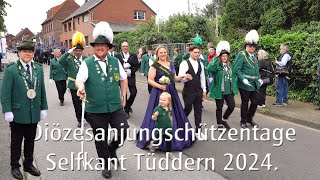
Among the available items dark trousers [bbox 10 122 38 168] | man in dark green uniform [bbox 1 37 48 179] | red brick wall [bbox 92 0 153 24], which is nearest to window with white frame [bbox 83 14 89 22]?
red brick wall [bbox 92 0 153 24]

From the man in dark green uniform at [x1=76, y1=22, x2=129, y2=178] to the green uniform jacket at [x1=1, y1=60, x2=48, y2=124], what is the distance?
2.29ft

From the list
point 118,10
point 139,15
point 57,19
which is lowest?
→ point 139,15

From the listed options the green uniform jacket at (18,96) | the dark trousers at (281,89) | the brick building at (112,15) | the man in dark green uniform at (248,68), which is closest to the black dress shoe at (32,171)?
the green uniform jacket at (18,96)

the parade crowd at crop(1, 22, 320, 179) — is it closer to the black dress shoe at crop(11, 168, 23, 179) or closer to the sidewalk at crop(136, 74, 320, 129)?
the black dress shoe at crop(11, 168, 23, 179)

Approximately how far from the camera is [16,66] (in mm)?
4973

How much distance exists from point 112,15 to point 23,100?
146 ft

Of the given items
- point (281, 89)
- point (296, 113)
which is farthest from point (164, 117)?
point (281, 89)

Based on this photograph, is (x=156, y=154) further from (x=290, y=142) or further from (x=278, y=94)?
(x=278, y=94)

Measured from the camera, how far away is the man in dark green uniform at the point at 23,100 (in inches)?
192

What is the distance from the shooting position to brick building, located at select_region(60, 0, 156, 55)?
45.9 m

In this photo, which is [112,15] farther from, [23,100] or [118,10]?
[23,100]

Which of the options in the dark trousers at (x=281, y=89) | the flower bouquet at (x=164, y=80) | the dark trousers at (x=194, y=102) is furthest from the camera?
the dark trousers at (x=281, y=89)

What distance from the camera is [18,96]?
195 inches

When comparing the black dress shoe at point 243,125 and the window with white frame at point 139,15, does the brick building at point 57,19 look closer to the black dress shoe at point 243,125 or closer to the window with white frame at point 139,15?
the window with white frame at point 139,15
